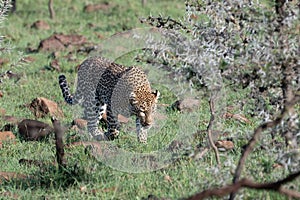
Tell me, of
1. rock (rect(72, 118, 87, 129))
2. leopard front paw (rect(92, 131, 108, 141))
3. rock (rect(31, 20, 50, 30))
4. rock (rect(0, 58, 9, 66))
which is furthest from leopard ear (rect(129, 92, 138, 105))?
rock (rect(31, 20, 50, 30))

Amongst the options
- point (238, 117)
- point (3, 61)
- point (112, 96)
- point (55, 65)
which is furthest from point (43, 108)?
point (3, 61)

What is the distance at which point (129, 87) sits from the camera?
29.3ft

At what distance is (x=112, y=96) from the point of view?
29.9ft

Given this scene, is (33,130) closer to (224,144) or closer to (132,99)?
(132,99)

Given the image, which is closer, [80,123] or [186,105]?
[80,123]

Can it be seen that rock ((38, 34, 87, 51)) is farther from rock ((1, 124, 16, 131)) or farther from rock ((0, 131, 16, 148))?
rock ((0, 131, 16, 148))

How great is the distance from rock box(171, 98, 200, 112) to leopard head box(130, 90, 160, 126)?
3.43 ft

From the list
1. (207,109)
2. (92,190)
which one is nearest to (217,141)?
(92,190)

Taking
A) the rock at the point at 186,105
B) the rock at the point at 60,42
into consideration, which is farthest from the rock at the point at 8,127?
the rock at the point at 60,42

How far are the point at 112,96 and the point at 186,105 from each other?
1.12 metres

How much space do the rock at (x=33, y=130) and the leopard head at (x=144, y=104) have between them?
99 centimetres

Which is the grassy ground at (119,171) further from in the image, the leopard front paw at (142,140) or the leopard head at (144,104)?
the leopard head at (144,104)

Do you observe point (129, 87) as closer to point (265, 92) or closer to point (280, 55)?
point (265, 92)

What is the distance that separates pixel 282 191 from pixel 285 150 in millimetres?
1482
